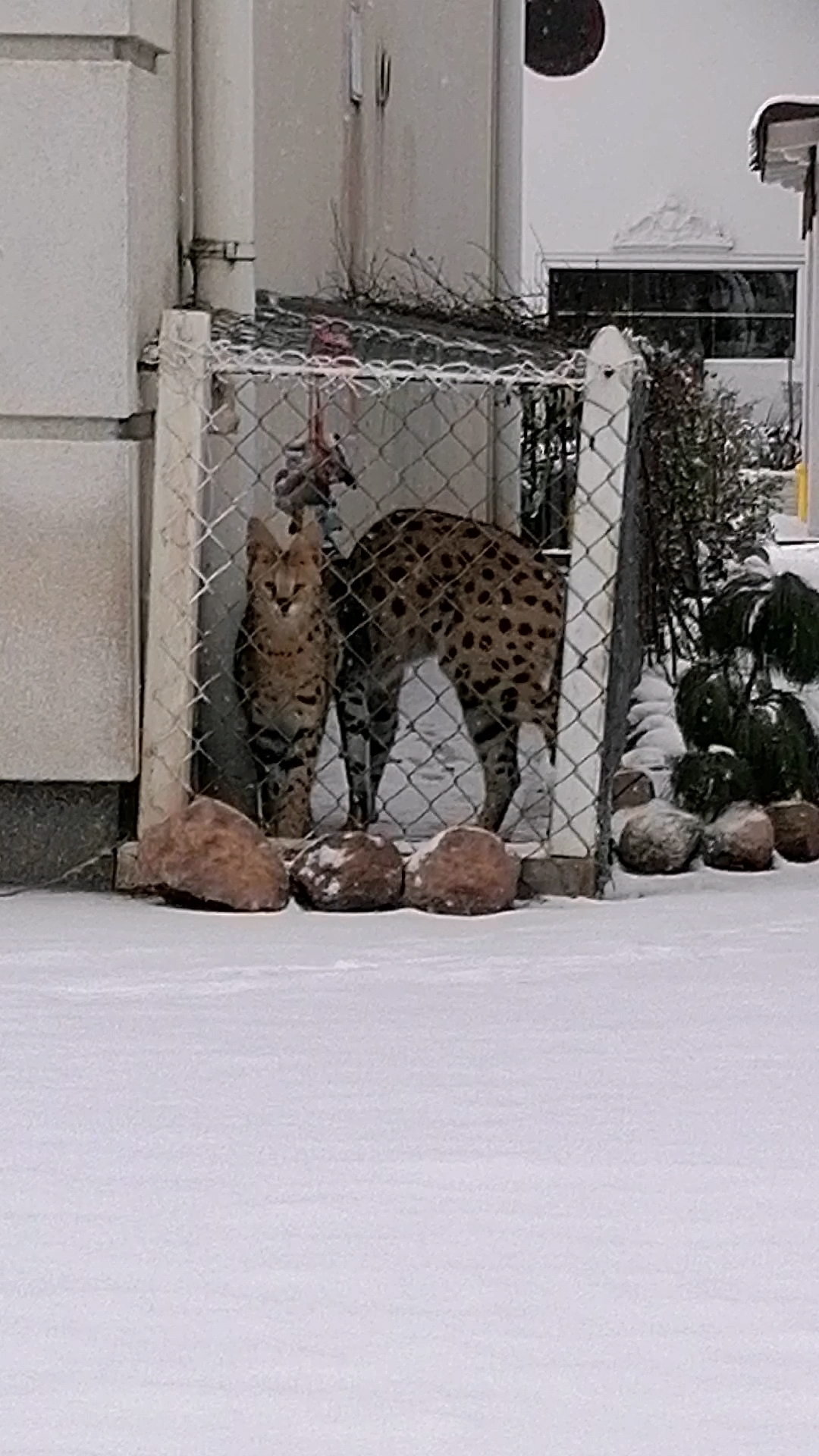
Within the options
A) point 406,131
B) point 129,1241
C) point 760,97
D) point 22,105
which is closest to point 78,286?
point 22,105

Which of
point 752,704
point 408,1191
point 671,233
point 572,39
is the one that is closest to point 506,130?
point 752,704

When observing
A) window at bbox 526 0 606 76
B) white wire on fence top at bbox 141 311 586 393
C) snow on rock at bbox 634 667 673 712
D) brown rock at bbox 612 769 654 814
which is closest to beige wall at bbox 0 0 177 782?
white wire on fence top at bbox 141 311 586 393

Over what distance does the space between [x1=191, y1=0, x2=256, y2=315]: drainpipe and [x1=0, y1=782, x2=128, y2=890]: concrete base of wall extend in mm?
1266

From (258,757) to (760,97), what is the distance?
19.6 metres

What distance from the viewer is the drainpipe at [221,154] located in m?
6.26

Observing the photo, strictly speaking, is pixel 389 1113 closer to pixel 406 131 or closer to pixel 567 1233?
pixel 567 1233

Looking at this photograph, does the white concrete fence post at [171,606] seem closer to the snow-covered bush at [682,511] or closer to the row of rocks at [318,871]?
the row of rocks at [318,871]

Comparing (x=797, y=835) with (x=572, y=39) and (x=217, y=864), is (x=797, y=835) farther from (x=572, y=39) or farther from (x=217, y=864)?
(x=572, y=39)

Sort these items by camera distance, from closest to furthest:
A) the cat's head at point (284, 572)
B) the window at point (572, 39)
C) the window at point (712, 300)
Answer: the cat's head at point (284, 572) → the window at point (572, 39) → the window at point (712, 300)

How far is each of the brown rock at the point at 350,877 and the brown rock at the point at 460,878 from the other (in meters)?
0.05

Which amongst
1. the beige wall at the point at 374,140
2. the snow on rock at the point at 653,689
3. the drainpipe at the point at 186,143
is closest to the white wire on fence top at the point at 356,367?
the drainpipe at the point at 186,143

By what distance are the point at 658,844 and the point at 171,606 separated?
53.7 inches

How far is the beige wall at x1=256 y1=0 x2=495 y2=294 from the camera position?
7.88 m

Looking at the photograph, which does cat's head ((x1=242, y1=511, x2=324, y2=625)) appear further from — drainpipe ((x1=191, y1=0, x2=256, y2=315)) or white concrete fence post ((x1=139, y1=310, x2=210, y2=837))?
drainpipe ((x1=191, y1=0, x2=256, y2=315))
